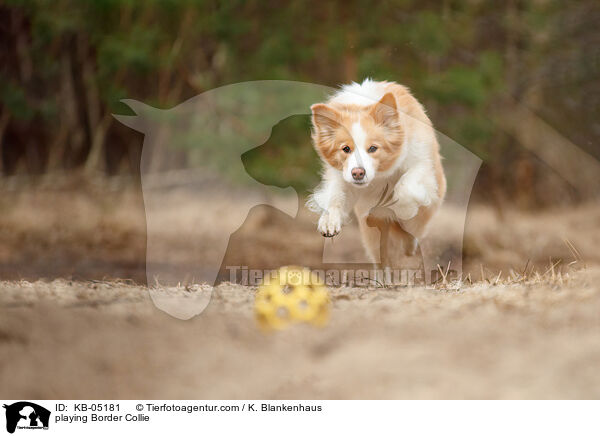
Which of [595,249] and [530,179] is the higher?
[530,179]

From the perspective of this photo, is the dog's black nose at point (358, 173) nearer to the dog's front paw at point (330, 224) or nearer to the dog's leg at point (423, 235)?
the dog's front paw at point (330, 224)

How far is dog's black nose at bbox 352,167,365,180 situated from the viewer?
3219 mm

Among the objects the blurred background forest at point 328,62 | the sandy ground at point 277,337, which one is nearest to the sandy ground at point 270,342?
the sandy ground at point 277,337

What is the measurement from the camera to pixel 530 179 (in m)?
8.84

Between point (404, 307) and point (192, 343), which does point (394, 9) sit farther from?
point (192, 343)

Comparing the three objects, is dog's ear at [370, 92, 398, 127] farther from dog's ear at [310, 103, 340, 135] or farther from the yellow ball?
the yellow ball

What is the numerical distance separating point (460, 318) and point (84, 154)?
8525mm

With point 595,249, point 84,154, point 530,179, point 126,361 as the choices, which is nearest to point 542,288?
point 126,361
